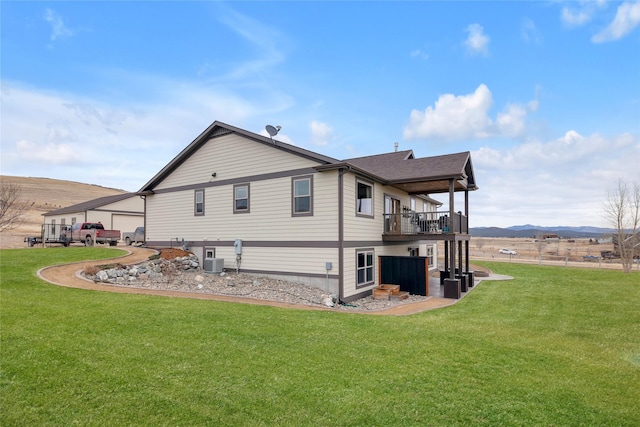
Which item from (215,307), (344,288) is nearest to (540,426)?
(215,307)

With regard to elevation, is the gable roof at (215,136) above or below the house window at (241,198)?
above

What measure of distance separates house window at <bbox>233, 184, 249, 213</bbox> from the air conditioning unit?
259 cm

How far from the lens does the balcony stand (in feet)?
52.9

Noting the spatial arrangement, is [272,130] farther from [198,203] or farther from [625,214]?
[625,214]

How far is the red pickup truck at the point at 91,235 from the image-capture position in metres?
27.7

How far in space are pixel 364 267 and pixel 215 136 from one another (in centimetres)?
1022

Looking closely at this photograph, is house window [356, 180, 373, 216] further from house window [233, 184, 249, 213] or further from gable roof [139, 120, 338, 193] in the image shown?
house window [233, 184, 249, 213]

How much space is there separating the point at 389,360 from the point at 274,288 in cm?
858

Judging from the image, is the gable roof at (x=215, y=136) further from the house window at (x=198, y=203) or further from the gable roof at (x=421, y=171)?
the house window at (x=198, y=203)

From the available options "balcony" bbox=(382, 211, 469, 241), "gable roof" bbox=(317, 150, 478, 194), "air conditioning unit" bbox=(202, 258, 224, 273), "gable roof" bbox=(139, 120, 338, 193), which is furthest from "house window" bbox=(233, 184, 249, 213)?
"balcony" bbox=(382, 211, 469, 241)

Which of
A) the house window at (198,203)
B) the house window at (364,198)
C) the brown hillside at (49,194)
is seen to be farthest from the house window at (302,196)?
the brown hillside at (49,194)

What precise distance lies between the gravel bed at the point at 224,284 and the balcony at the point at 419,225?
2926 millimetres

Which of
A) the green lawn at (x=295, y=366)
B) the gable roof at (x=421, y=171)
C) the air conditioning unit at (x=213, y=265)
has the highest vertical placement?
the gable roof at (x=421, y=171)

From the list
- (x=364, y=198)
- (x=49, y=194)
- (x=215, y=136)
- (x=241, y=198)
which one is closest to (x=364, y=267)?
(x=364, y=198)
